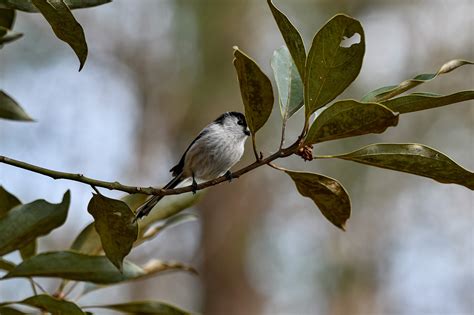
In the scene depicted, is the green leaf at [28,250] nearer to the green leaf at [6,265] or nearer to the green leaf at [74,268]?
the green leaf at [6,265]

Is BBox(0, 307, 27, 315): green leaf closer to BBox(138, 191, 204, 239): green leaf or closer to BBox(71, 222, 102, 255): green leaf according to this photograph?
BBox(71, 222, 102, 255): green leaf

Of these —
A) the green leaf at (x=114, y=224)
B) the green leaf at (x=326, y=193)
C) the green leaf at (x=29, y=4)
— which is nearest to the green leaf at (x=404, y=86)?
the green leaf at (x=326, y=193)

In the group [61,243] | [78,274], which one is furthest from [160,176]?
[78,274]

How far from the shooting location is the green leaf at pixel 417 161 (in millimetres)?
1400

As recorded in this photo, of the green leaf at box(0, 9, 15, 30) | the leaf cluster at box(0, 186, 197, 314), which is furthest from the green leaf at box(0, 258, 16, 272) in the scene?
the green leaf at box(0, 9, 15, 30)

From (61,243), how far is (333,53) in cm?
930

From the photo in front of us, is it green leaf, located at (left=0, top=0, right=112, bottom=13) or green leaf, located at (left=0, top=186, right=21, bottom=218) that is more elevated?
green leaf, located at (left=0, top=0, right=112, bottom=13)

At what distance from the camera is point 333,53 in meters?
1.35

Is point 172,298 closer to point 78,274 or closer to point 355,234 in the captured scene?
point 355,234

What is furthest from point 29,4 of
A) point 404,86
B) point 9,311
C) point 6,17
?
point 404,86

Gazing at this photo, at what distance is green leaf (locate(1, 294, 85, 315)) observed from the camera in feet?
4.81

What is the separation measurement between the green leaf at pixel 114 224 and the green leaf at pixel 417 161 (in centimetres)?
50

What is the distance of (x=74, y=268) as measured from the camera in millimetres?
1719

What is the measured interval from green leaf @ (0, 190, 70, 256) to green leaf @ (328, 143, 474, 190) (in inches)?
28.7
